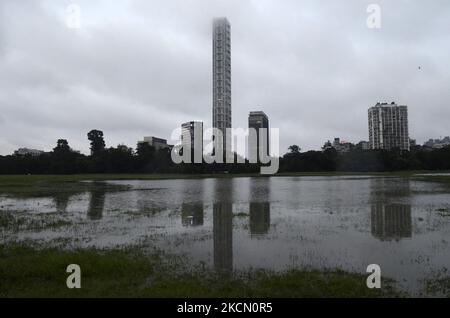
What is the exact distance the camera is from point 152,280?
9.44 m

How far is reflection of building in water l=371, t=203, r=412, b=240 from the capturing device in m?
15.7

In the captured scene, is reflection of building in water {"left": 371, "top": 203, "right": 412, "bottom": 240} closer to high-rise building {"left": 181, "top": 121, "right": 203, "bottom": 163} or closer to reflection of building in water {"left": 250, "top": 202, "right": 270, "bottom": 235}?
reflection of building in water {"left": 250, "top": 202, "right": 270, "bottom": 235}

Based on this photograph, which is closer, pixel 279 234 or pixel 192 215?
pixel 279 234

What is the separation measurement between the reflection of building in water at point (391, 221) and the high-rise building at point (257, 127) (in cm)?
11202

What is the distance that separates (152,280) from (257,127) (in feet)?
547

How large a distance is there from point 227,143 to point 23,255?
133689 mm

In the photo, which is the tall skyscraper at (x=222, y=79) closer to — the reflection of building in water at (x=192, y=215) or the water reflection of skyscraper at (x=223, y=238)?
the reflection of building in water at (x=192, y=215)

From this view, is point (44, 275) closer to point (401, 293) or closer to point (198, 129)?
point (401, 293)

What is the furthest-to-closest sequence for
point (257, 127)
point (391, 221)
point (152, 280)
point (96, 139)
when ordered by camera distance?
1. point (96, 139)
2. point (257, 127)
3. point (391, 221)
4. point (152, 280)

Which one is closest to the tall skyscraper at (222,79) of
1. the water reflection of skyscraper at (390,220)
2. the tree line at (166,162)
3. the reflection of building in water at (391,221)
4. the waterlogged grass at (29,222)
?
the tree line at (166,162)

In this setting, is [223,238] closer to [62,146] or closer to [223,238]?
[223,238]

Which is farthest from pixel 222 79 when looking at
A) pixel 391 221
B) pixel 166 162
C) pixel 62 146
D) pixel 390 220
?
pixel 391 221

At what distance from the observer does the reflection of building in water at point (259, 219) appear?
56.8ft
